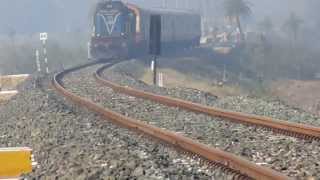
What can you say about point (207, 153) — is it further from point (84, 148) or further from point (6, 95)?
point (6, 95)

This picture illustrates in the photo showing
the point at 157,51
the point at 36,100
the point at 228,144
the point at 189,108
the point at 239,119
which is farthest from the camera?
the point at 157,51

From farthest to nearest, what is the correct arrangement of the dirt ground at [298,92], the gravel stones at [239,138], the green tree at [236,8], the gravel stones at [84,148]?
the green tree at [236,8], the dirt ground at [298,92], the gravel stones at [239,138], the gravel stones at [84,148]

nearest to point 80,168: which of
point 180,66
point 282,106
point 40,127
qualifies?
point 40,127

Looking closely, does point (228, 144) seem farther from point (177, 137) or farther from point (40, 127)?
point (40, 127)

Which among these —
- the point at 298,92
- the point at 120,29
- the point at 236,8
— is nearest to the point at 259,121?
the point at 298,92

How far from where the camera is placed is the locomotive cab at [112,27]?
3675 centimetres

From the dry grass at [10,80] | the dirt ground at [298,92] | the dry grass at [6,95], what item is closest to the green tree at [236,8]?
the dirt ground at [298,92]

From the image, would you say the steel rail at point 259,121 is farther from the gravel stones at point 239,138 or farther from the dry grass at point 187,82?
the dry grass at point 187,82

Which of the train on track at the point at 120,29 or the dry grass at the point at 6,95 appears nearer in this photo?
the dry grass at the point at 6,95

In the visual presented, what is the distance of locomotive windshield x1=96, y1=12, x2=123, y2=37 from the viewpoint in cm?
3675

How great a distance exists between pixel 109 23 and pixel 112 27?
0.29m

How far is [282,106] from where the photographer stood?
14.6 metres

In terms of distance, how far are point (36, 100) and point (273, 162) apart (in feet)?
33.0

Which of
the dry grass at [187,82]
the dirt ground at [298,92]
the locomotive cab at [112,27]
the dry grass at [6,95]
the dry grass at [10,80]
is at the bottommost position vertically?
the dirt ground at [298,92]
